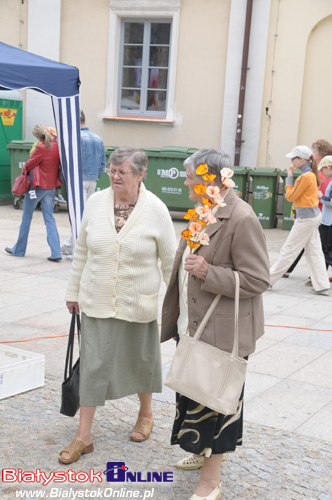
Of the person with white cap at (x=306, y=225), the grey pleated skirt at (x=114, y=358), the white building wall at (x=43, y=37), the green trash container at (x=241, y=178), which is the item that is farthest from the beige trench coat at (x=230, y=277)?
the white building wall at (x=43, y=37)

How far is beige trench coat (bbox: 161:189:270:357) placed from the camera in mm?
3242

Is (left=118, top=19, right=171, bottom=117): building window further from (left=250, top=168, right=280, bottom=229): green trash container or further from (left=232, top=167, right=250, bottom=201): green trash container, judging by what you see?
(left=250, top=168, right=280, bottom=229): green trash container

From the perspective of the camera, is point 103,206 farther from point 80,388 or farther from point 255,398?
point 255,398

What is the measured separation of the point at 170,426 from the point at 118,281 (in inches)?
43.5

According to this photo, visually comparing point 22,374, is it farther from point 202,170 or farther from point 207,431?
point 202,170

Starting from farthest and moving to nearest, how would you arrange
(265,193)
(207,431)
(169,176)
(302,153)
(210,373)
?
(169,176) → (265,193) → (302,153) → (207,431) → (210,373)

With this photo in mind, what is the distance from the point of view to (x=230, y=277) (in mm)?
3219

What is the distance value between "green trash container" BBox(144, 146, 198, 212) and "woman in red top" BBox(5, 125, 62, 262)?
14.4ft

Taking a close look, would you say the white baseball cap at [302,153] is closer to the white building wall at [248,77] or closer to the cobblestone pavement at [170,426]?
the cobblestone pavement at [170,426]

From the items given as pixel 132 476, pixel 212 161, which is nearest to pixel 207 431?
pixel 132 476

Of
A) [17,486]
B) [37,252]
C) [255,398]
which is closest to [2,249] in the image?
[37,252]

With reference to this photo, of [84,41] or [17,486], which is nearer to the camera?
[17,486]

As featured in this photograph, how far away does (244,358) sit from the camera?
343cm

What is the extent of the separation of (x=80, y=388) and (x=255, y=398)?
5.02 ft
